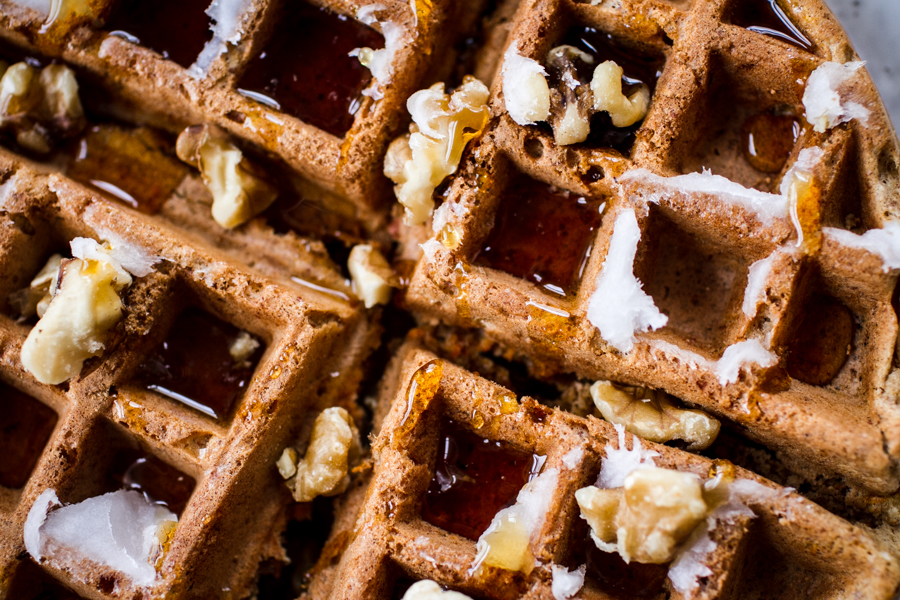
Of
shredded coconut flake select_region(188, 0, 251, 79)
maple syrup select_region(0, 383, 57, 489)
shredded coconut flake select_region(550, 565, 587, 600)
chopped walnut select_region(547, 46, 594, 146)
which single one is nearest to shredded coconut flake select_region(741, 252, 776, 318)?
chopped walnut select_region(547, 46, 594, 146)

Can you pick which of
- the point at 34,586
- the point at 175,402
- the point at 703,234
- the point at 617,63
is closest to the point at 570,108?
the point at 617,63

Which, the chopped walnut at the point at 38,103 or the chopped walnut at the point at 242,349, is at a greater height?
the chopped walnut at the point at 38,103

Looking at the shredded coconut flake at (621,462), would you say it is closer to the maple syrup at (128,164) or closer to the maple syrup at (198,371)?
the maple syrup at (198,371)

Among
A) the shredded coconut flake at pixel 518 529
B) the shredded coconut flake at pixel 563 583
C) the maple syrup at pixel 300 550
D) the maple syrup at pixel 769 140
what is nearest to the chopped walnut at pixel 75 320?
the maple syrup at pixel 300 550

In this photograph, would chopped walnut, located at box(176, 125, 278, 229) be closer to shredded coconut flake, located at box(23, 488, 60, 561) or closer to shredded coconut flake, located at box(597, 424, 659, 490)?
shredded coconut flake, located at box(23, 488, 60, 561)

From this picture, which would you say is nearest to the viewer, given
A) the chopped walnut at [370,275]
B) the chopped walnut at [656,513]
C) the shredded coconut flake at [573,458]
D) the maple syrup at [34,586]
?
the chopped walnut at [656,513]

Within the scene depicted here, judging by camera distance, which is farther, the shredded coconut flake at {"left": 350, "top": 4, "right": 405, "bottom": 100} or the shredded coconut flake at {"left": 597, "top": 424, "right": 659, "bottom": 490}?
the shredded coconut flake at {"left": 350, "top": 4, "right": 405, "bottom": 100}

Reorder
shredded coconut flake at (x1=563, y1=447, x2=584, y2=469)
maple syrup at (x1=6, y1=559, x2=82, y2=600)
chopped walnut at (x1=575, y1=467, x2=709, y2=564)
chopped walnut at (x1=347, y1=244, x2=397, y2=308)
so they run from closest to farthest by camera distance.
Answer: chopped walnut at (x1=575, y1=467, x2=709, y2=564), shredded coconut flake at (x1=563, y1=447, x2=584, y2=469), maple syrup at (x1=6, y1=559, x2=82, y2=600), chopped walnut at (x1=347, y1=244, x2=397, y2=308)

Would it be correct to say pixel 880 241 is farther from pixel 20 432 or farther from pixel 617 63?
pixel 20 432

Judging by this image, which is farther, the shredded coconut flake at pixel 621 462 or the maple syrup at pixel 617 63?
the maple syrup at pixel 617 63
